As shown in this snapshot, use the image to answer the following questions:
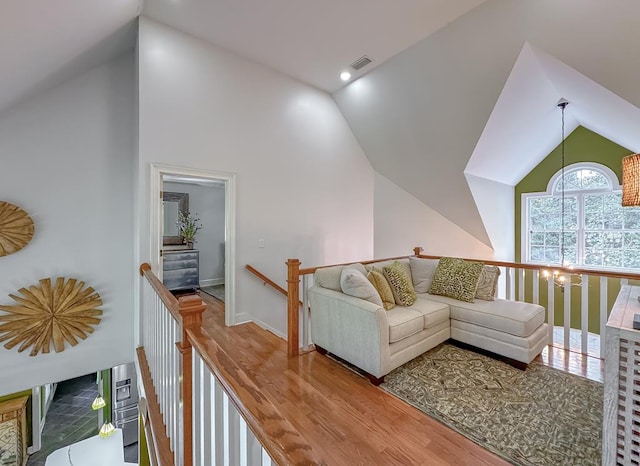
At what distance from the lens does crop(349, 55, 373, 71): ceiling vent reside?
145 inches

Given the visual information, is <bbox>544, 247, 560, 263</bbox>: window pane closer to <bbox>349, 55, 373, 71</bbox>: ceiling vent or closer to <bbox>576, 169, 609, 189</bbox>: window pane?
<bbox>576, 169, 609, 189</bbox>: window pane

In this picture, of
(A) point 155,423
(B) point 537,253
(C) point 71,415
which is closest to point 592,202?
(B) point 537,253

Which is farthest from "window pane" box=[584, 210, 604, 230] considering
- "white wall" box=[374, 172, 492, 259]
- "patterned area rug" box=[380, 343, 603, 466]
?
"patterned area rug" box=[380, 343, 603, 466]

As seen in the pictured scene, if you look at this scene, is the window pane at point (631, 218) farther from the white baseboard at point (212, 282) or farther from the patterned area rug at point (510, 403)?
the white baseboard at point (212, 282)

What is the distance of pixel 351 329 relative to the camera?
2.61 metres

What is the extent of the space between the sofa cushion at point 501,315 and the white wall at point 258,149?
2232 mm

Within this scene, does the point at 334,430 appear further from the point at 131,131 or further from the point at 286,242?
the point at 131,131

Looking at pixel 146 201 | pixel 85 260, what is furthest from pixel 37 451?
pixel 146 201

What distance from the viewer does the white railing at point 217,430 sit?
2.50 feet

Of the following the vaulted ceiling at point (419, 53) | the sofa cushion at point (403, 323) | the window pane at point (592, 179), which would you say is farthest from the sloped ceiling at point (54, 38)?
the window pane at point (592, 179)

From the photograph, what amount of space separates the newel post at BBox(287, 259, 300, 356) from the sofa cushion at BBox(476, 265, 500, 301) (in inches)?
80.0

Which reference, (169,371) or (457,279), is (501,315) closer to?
(457,279)

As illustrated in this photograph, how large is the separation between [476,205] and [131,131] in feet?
16.7

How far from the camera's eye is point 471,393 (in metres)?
2.28
